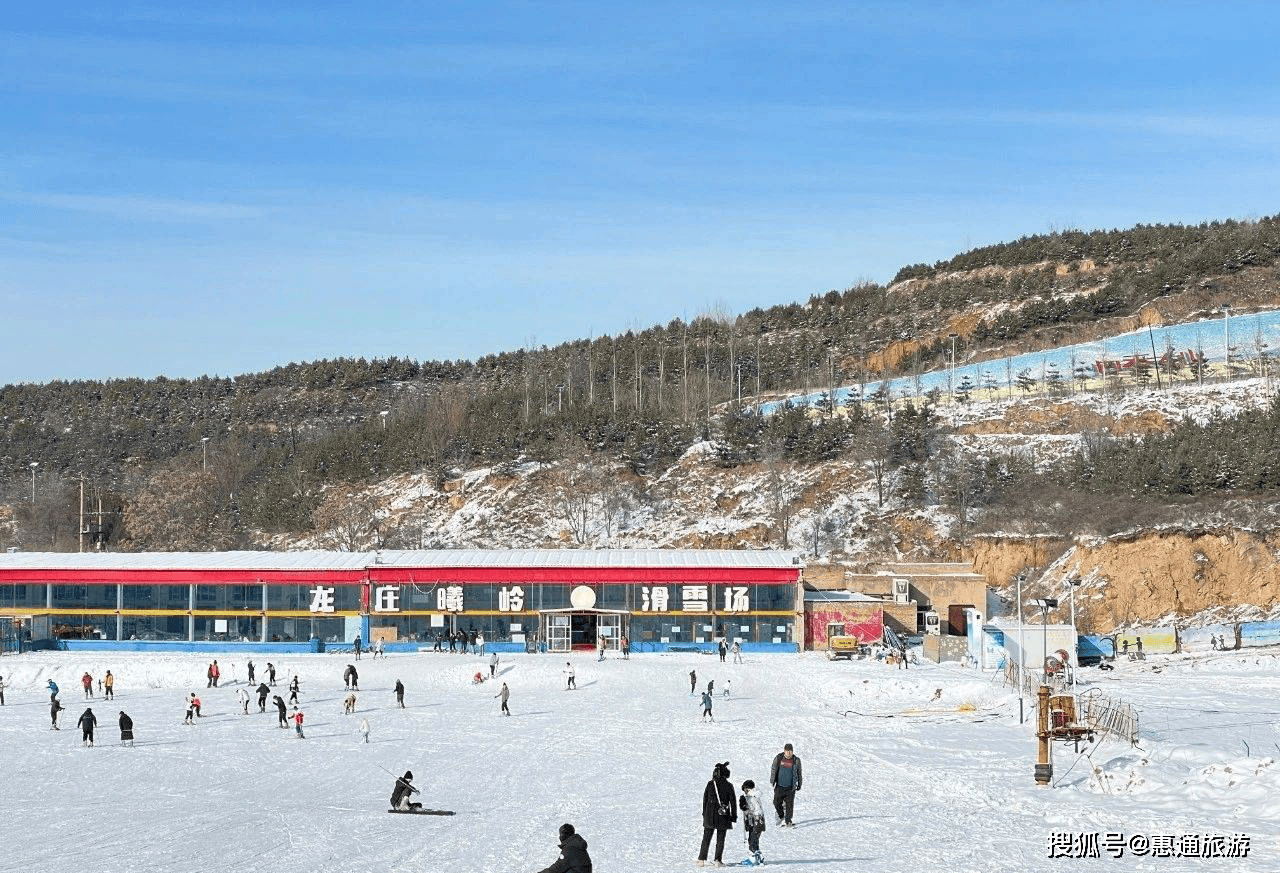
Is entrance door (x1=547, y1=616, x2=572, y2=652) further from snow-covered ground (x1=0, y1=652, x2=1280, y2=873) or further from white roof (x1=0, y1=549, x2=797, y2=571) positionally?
snow-covered ground (x1=0, y1=652, x2=1280, y2=873)

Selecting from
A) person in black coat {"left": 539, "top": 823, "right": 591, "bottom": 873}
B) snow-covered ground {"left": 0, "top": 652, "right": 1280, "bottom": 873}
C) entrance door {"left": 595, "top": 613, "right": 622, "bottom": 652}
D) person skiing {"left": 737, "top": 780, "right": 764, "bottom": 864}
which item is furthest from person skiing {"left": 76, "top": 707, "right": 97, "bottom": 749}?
entrance door {"left": 595, "top": 613, "right": 622, "bottom": 652}

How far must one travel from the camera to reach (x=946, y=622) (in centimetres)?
7219

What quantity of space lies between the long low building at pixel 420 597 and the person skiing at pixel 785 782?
40395 millimetres

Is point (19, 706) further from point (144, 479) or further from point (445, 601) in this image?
point (144, 479)

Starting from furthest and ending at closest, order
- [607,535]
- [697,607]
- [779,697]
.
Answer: [607,535] → [697,607] → [779,697]

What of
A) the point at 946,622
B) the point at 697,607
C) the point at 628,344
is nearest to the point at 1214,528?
the point at 946,622

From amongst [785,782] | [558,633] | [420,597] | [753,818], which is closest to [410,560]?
[420,597]

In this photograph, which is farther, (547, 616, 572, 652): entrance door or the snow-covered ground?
(547, 616, 572, 652): entrance door

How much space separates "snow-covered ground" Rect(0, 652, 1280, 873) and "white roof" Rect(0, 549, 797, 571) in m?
11.6

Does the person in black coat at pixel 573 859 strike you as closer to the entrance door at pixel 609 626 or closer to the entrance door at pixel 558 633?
the entrance door at pixel 558 633

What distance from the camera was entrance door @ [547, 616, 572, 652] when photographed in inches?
2557

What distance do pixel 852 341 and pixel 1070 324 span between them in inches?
963

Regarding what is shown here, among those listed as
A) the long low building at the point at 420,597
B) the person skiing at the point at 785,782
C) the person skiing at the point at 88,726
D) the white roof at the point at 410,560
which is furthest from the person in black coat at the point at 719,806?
the white roof at the point at 410,560

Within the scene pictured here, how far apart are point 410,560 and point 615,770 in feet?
120
